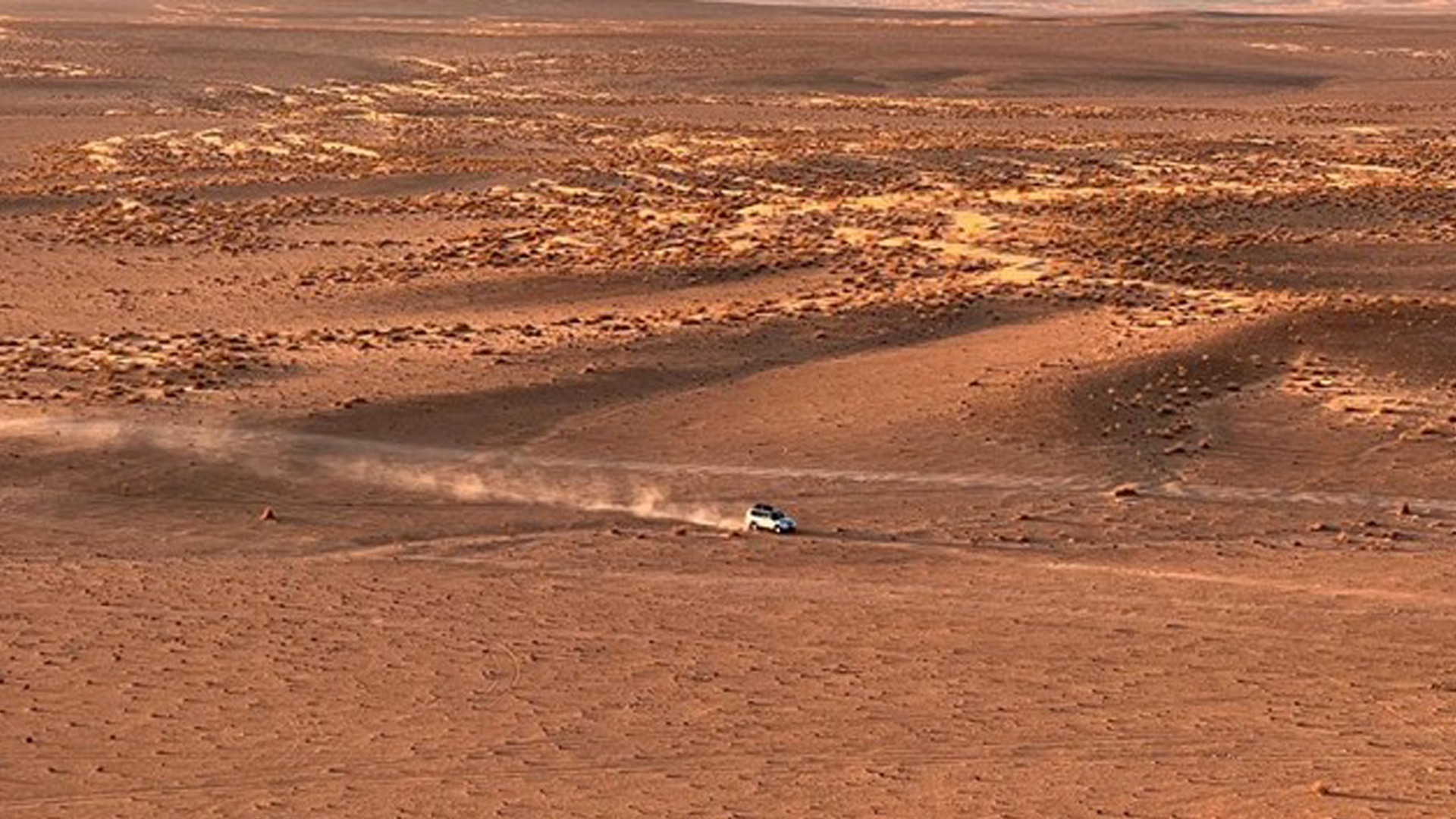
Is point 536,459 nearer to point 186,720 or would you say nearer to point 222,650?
point 222,650

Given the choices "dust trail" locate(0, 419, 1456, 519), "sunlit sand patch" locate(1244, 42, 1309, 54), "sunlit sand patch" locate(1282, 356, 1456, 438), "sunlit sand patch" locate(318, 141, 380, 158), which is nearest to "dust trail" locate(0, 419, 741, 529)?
"dust trail" locate(0, 419, 1456, 519)

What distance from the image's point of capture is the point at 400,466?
88.0ft

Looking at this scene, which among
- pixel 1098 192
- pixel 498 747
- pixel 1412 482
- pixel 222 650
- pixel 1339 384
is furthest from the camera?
pixel 1098 192

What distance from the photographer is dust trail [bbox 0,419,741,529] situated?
2538 centimetres

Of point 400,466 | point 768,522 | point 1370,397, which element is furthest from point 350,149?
point 768,522

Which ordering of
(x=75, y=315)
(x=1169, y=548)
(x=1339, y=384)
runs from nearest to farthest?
(x=1169, y=548) → (x=1339, y=384) → (x=75, y=315)

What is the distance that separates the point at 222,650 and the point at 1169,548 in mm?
9668

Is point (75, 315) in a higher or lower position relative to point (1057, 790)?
lower

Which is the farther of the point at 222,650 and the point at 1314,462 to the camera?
the point at 1314,462

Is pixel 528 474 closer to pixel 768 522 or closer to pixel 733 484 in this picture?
pixel 733 484

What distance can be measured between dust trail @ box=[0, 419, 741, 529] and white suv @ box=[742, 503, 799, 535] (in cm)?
39

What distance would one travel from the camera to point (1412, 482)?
26.4m

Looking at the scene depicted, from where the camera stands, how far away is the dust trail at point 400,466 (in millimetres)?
25375

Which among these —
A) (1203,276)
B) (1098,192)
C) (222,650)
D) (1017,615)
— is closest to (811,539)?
(1017,615)
